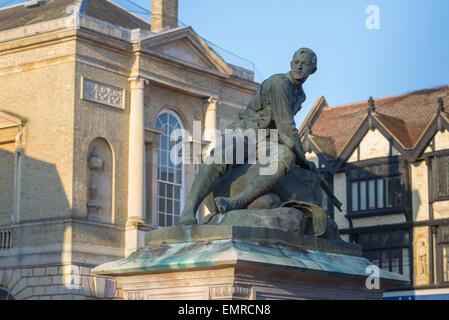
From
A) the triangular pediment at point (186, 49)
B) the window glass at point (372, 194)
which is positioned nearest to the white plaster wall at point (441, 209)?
the window glass at point (372, 194)

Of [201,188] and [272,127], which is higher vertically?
[272,127]

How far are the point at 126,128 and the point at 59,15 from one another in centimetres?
498

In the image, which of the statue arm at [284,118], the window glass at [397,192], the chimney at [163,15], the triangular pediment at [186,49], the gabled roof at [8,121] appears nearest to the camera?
the statue arm at [284,118]

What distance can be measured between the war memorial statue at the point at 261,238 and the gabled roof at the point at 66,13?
2791 cm

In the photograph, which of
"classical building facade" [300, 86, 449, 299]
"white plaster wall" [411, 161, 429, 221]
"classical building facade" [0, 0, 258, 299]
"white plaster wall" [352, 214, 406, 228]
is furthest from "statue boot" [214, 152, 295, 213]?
"white plaster wall" [352, 214, 406, 228]

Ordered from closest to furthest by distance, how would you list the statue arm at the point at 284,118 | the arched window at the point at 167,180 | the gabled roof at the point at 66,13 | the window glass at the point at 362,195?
the statue arm at the point at 284,118 < the gabled roof at the point at 66,13 < the arched window at the point at 167,180 < the window glass at the point at 362,195

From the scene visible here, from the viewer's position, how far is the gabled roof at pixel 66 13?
37.3m

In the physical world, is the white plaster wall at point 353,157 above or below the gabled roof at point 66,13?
below

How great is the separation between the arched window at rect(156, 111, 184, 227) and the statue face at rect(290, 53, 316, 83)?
2930 centimetres

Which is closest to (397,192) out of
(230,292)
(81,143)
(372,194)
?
(372,194)

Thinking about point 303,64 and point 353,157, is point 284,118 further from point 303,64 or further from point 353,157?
point 353,157

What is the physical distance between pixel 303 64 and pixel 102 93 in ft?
89.8

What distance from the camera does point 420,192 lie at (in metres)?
44.3

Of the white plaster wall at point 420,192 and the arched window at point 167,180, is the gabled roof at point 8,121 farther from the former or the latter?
the white plaster wall at point 420,192
